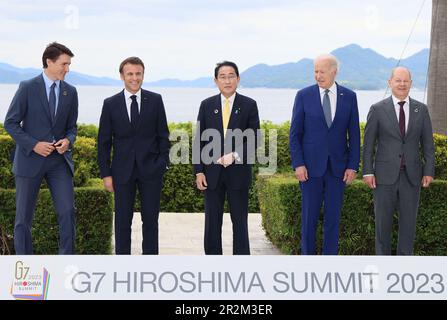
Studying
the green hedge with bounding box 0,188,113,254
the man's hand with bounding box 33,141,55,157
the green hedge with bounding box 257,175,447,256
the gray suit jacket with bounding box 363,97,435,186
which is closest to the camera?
the man's hand with bounding box 33,141,55,157

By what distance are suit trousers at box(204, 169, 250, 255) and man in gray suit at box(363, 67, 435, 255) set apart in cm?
114

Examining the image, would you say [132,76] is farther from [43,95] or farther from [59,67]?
[43,95]

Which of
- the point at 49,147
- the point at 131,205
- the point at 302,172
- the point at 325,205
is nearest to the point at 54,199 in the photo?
the point at 49,147

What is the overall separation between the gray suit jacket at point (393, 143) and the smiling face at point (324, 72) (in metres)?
0.51

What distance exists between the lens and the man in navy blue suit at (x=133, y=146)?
655 cm

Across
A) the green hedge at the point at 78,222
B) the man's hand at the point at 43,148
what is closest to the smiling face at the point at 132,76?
the man's hand at the point at 43,148

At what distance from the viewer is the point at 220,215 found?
6789 mm

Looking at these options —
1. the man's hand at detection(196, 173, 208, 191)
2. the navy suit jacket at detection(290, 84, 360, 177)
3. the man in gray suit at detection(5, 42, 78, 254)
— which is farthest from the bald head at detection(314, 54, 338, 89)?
the man in gray suit at detection(5, 42, 78, 254)

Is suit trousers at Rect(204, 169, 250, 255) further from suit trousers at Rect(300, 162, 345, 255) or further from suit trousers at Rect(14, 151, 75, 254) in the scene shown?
suit trousers at Rect(14, 151, 75, 254)

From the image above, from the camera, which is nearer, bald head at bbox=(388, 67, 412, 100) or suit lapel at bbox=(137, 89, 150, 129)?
suit lapel at bbox=(137, 89, 150, 129)

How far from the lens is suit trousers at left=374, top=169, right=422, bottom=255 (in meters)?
6.80

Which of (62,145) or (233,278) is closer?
(233,278)

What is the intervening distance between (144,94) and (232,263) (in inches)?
102

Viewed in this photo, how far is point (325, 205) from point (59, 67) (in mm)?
2610
